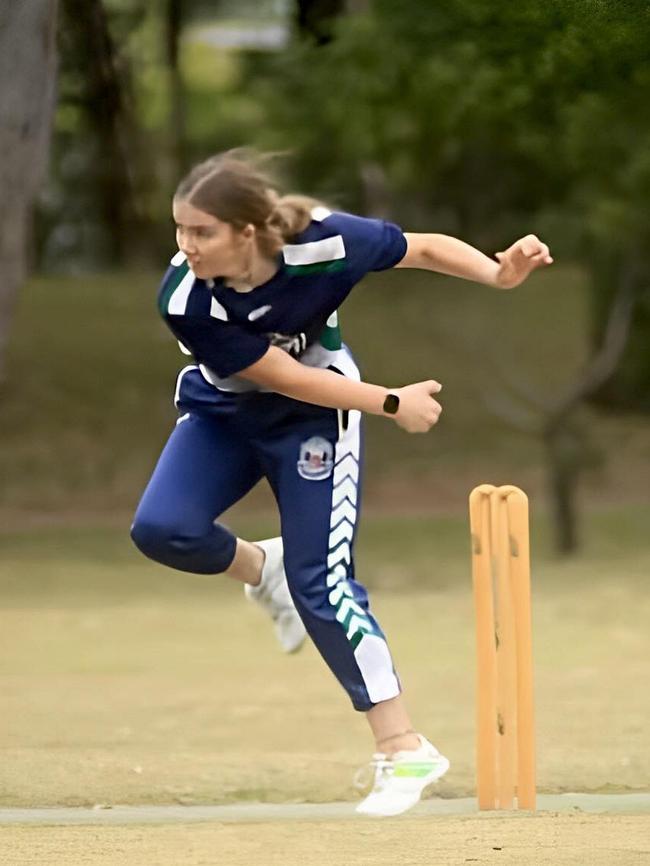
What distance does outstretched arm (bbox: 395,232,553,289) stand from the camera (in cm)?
478

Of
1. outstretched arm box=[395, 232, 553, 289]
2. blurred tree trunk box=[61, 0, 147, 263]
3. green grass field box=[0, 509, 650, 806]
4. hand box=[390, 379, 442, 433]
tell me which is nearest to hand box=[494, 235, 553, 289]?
outstretched arm box=[395, 232, 553, 289]

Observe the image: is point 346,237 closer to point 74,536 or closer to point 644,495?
point 74,536

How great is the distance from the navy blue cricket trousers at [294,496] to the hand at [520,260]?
0.51m

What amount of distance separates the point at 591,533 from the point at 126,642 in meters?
6.53

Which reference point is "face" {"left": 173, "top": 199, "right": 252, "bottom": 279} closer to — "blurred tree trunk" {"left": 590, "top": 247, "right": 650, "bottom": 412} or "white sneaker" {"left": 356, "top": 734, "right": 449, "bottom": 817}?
"white sneaker" {"left": 356, "top": 734, "right": 449, "bottom": 817}

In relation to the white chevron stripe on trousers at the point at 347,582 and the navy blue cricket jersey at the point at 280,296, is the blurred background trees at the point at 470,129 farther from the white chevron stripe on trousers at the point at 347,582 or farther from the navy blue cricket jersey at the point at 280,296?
the white chevron stripe on trousers at the point at 347,582

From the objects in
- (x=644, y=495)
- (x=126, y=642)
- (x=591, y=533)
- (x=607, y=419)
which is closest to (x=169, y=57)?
(x=607, y=419)

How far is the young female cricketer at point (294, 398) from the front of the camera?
15.0 feet

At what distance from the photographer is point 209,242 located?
14.8 feet

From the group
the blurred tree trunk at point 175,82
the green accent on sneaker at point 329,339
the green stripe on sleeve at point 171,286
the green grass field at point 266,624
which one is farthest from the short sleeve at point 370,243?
the blurred tree trunk at point 175,82

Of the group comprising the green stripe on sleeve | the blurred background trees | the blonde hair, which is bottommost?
the green stripe on sleeve

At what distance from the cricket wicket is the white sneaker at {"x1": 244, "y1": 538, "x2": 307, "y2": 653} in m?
0.75

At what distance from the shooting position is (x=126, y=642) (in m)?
10.2

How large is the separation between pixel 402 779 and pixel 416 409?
3.30 feet
